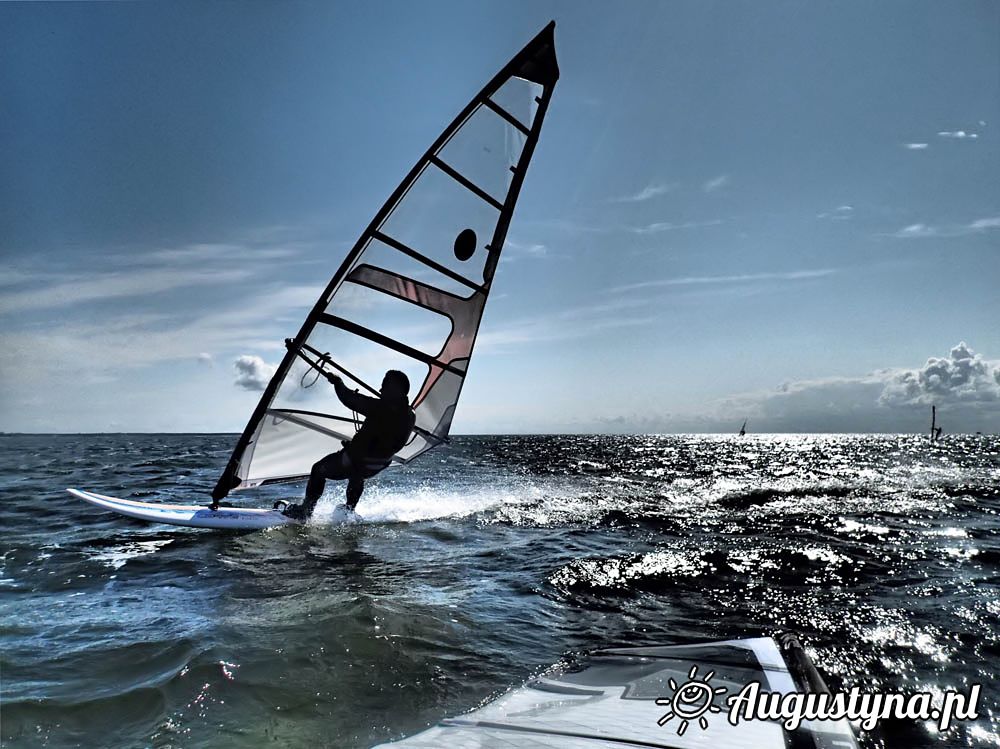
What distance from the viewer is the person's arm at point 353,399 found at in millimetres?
6914

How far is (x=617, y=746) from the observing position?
6.87ft

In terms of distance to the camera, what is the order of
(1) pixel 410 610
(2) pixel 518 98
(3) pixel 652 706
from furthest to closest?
1. (2) pixel 518 98
2. (1) pixel 410 610
3. (3) pixel 652 706

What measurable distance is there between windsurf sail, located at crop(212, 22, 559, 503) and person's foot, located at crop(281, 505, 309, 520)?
1.81 feet

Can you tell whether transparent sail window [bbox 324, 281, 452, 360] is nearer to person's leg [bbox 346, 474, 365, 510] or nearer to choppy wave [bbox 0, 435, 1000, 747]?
person's leg [bbox 346, 474, 365, 510]

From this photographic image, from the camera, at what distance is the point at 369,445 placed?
7504 millimetres

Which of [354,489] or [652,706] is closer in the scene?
[652,706]

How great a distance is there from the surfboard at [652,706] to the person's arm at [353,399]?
15.0 feet

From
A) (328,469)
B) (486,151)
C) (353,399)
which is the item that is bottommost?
→ (328,469)

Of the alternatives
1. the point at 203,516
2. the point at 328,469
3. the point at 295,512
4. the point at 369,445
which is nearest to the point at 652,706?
the point at 369,445

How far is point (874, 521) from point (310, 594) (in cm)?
814

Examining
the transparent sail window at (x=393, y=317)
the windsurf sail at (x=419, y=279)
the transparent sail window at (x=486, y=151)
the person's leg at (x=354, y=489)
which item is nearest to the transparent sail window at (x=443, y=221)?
the windsurf sail at (x=419, y=279)

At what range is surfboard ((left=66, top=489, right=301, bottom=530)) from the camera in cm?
719

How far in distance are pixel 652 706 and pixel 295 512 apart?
624 centimetres

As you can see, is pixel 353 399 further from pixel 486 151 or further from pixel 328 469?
pixel 486 151
